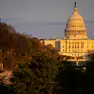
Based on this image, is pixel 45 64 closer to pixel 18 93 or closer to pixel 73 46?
pixel 18 93

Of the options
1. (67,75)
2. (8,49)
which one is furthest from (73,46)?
(67,75)

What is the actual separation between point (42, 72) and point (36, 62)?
2.13 feet

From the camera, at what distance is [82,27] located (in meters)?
200

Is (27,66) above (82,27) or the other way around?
the other way around

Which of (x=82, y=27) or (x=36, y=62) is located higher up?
(x=82, y=27)

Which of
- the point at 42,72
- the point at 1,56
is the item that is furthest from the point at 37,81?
the point at 1,56

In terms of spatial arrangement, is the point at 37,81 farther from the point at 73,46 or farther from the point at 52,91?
the point at 73,46

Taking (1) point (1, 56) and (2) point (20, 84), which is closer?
Result: (2) point (20, 84)

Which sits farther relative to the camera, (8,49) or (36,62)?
(8,49)

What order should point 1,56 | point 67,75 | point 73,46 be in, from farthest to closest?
point 73,46 → point 1,56 → point 67,75

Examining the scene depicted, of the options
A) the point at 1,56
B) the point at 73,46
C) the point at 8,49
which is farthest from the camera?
the point at 73,46

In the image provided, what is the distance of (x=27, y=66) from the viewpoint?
33.3 m

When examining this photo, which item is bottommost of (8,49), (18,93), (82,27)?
(18,93)

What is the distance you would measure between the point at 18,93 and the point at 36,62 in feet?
6.52
